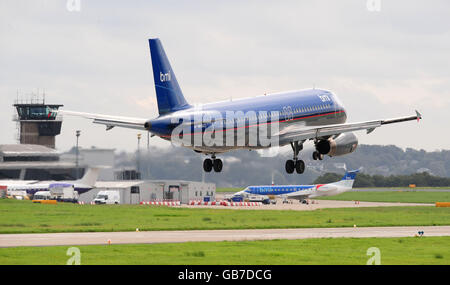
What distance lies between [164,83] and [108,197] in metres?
127

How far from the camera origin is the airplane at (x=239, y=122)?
194ft

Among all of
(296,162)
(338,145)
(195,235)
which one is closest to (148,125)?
(296,162)

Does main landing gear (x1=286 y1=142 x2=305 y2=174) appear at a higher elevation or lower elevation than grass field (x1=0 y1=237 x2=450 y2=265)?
higher

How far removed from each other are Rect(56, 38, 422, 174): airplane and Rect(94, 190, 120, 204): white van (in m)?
119

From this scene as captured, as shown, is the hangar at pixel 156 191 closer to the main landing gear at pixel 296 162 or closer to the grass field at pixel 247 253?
the grass field at pixel 247 253

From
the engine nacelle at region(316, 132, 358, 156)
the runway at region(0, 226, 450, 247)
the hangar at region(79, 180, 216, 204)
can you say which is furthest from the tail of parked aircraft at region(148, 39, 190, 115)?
the hangar at region(79, 180, 216, 204)

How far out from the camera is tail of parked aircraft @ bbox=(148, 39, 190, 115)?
60906mm

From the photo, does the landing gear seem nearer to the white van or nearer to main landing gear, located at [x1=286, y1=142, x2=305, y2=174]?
main landing gear, located at [x1=286, y1=142, x2=305, y2=174]

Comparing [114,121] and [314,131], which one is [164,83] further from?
[314,131]

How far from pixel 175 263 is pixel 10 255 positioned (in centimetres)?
1374

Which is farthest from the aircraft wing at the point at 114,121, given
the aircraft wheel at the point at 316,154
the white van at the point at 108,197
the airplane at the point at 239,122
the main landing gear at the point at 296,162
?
the white van at the point at 108,197

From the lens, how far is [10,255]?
6112cm
